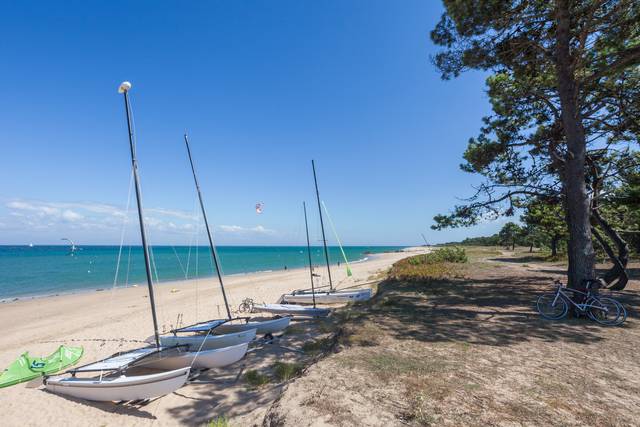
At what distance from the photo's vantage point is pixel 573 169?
26.2ft

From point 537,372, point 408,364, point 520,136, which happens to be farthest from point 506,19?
point 408,364

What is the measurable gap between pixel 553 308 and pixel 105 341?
1656cm

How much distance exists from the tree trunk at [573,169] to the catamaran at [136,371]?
10001mm

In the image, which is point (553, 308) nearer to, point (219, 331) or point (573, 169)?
point (573, 169)

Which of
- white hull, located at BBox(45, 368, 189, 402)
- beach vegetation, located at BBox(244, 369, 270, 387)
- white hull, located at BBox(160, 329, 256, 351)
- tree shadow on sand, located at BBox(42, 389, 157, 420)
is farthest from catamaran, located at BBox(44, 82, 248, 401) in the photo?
beach vegetation, located at BBox(244, 369, 270, 387)

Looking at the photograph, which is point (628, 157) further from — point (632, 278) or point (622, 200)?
point (632, 278)

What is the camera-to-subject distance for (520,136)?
11.4m

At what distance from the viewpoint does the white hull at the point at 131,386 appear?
6.83m

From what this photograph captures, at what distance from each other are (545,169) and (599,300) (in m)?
6.04

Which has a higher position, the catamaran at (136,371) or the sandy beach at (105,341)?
the catamaran at (136,371)

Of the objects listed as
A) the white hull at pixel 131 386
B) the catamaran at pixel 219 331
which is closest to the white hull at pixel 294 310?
the catamaran at pixel 219 331

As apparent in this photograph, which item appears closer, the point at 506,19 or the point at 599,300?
the point at 599,300

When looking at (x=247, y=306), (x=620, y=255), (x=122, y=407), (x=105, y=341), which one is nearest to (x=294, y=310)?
(x=247, y=306)

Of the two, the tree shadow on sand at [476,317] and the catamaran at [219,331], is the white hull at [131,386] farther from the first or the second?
the tree shadow on sand at [476,317]
